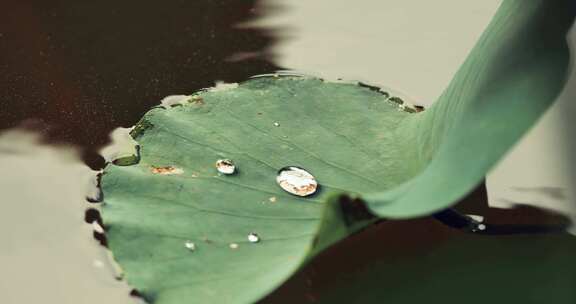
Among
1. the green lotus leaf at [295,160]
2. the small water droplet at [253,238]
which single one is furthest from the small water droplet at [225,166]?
the small water droplet at [253,238]

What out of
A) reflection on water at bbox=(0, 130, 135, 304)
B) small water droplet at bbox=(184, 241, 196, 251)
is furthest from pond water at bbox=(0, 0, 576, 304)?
small water droplet at bbox=(184, 241, 196, 251)

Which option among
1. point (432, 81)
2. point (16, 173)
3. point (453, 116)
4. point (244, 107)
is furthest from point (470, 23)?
point (16, 173)

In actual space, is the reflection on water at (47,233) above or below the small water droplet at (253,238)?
below

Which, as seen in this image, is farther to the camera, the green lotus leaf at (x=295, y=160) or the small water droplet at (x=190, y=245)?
the small water droplet at (x=190, y=245)

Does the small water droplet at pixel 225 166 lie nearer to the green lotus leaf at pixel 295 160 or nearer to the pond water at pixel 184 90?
the green lotus leaf at pixel 295 160

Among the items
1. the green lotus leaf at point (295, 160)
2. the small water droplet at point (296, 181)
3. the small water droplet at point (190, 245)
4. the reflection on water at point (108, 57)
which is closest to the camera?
the green lotus leaf at point (295, 160)

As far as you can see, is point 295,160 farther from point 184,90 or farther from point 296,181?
point 184,90

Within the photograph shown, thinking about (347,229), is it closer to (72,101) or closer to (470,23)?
(72,101)
